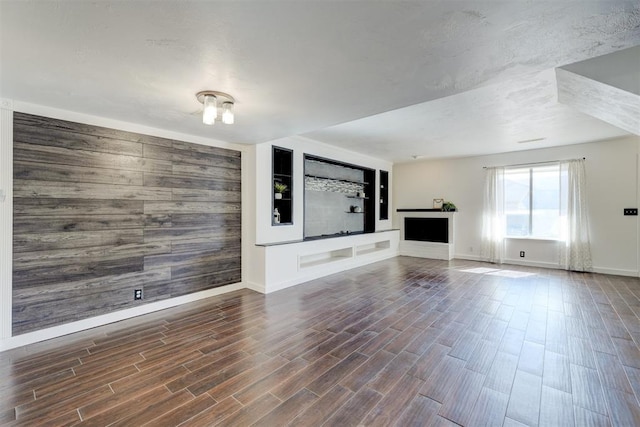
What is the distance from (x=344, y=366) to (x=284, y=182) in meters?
3.45

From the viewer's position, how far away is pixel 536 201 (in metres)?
6.24

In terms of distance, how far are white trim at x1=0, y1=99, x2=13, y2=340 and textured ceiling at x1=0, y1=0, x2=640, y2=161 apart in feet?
0.80

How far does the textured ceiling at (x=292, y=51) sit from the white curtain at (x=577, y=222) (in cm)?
351

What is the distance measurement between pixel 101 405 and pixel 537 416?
290cm

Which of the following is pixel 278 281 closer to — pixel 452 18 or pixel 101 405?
pixel 101 405

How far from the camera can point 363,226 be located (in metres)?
7.34

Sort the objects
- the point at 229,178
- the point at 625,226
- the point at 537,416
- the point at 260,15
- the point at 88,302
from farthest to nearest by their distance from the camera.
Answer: the point at 625,226, the point at 229,178, the point at 88,302, the point at 537,416, the point at 260,15

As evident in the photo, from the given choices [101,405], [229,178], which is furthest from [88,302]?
[229,178]

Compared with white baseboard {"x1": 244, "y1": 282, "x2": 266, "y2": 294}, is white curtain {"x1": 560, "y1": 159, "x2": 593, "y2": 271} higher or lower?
higher

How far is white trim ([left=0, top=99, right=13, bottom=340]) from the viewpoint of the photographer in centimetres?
263

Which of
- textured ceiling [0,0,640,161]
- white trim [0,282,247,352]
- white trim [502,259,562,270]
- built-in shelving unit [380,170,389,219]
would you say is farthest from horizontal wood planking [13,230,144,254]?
white trim [502,259,562,270]

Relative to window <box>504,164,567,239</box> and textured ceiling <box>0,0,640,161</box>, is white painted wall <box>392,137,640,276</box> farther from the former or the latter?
textured ceiling <box>0,0,640,161</box>

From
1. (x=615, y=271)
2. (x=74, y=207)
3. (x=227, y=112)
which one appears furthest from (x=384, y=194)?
(x=74, y=207)

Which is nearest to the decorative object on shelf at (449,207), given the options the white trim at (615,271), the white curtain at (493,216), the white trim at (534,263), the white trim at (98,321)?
the white curtain at (493,216)
